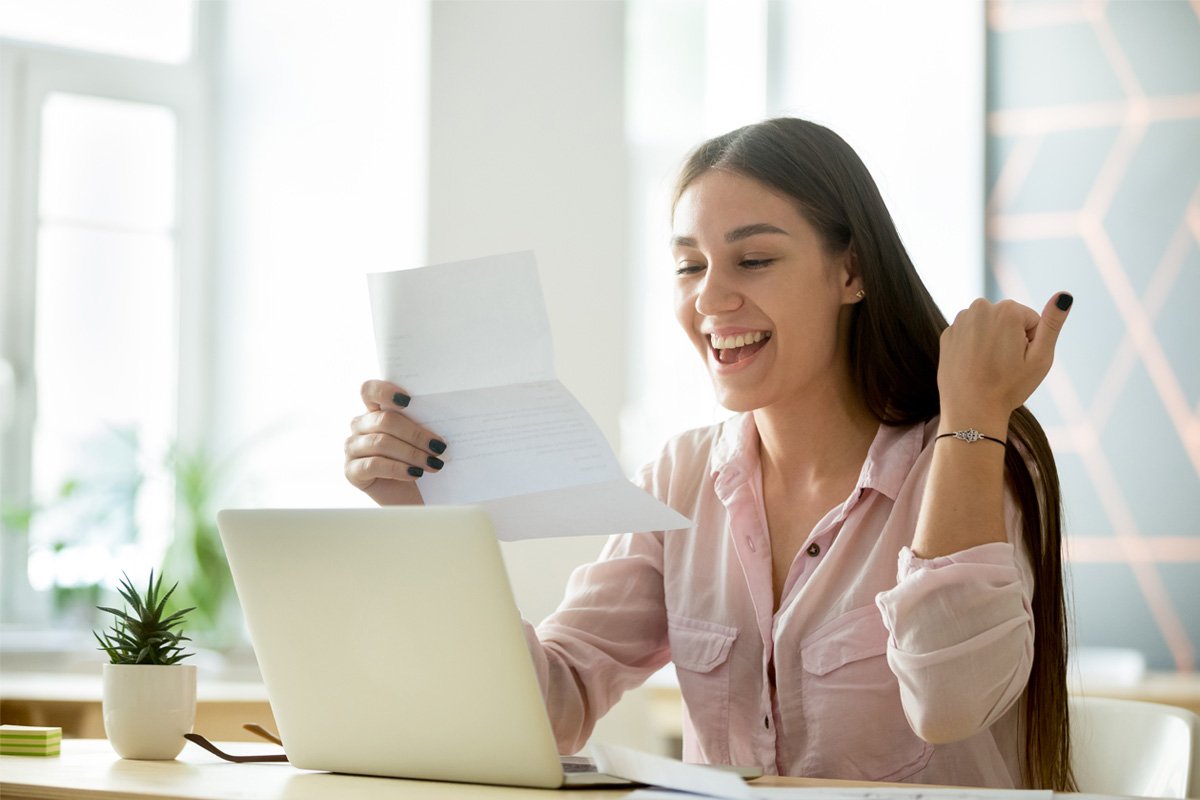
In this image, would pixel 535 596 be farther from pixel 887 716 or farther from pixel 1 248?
pixel 887 716

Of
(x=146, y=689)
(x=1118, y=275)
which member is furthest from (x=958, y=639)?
(x=1118, y=275)

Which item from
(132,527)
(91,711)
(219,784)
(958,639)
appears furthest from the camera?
(132,527)

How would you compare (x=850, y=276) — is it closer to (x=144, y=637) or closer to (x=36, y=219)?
(x=144, y=637)

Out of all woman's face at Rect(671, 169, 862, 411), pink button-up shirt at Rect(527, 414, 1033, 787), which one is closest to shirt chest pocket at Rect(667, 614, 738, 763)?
pink button-up shirt at Rect(527, 414, 1033, 787)

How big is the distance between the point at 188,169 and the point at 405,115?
80 centimetres

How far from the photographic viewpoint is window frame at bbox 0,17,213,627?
142 inches

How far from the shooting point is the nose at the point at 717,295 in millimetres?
1542

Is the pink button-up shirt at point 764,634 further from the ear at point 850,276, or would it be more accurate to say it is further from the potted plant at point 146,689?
the potted plant at point 146,689

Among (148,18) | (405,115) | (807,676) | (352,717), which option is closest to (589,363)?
(405,115)

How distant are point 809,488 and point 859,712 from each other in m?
0.29

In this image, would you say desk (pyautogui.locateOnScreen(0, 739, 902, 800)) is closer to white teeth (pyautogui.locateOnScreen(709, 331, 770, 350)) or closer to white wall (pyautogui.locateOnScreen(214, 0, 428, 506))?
white teeth (pyautogui.locateOnScreen(709, 331, 770, 350))

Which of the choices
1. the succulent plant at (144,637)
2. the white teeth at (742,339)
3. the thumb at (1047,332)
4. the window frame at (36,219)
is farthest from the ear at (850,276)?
the window frame at (36,219)

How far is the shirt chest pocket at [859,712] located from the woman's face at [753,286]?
30 cm

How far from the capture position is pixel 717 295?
1542mm
